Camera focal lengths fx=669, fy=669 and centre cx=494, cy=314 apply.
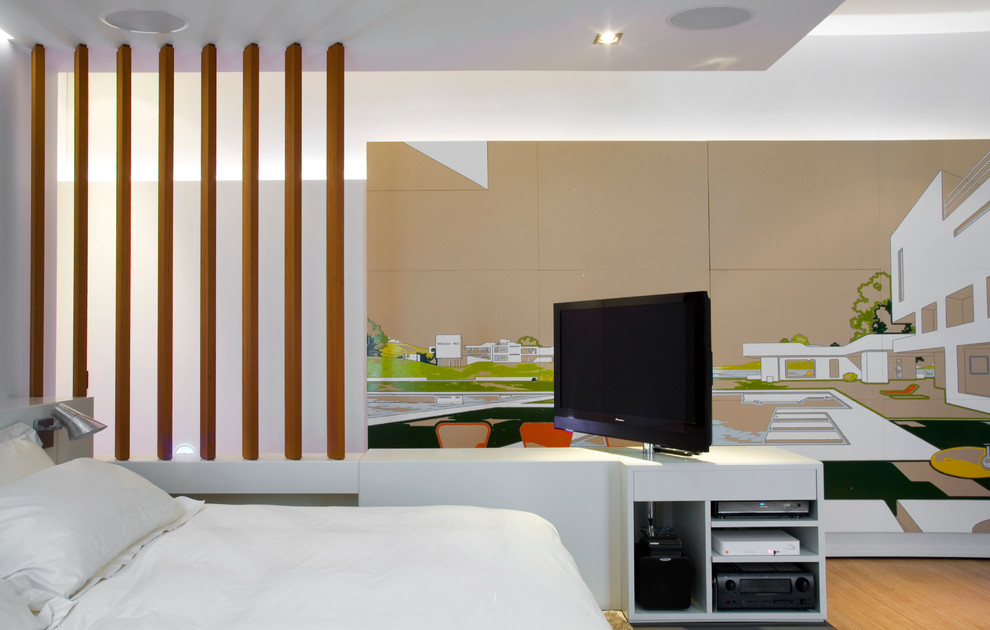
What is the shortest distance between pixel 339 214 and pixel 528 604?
1923 mm

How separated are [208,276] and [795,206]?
3185 millimetres

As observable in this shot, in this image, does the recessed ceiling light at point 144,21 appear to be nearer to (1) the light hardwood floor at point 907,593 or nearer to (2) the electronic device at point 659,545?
(2) the electronic device at point 659,545

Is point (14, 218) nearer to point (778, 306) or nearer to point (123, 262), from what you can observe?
point (123, 262)

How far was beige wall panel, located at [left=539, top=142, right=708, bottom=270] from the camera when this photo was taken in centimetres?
390

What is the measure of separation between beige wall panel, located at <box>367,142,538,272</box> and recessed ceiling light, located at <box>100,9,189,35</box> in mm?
1465

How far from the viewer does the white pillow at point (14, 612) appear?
4.47ft

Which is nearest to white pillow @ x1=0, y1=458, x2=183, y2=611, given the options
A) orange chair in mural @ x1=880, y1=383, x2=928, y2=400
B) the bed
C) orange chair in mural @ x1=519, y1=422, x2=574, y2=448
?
the bed

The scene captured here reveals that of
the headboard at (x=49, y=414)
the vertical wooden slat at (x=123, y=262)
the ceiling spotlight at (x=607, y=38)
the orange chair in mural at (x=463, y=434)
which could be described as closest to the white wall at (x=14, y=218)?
the headboard at (x=49, y=414)

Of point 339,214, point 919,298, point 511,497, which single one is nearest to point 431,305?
point 339,214

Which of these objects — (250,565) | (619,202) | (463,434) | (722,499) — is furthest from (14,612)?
(619,202)

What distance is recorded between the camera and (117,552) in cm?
182

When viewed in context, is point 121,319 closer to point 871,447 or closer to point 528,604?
point 528,604

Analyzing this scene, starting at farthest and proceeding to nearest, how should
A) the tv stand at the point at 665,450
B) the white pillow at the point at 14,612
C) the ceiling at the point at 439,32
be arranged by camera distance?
1. the tv stand at the point at 665,450
2. the ceiling at the point at 439,32
3. the white pillow at the point at 14,612

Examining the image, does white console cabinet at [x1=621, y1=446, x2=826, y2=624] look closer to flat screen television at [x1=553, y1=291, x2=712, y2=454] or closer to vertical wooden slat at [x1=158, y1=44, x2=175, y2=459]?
flat screen television at [x1=553, y1=291, x2=712, y2=454]
